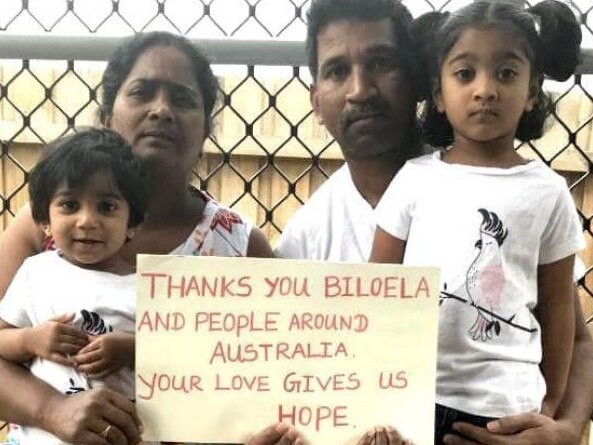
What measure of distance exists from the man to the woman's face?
14cm

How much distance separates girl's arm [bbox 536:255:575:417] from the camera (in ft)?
2.68

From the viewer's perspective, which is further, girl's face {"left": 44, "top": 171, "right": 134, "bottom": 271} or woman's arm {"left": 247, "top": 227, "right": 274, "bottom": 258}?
woman's arm {"left": 247, "top": 227, "right": 274, "bottom": 258}

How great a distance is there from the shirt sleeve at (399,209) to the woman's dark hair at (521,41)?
0.09m

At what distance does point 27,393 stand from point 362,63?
1.56ft

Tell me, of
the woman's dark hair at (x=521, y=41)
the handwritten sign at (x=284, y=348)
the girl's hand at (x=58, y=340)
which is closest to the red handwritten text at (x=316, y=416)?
the handwritten sign at (x=284, y=348)

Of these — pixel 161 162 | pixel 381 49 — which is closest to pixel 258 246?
pixel 161 162

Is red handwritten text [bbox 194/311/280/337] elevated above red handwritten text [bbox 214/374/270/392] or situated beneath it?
elevated above

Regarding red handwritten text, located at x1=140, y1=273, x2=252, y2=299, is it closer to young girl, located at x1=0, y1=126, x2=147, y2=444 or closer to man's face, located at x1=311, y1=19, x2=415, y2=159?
young girl, located at x1=0, y1=126, x2=147, y2=444

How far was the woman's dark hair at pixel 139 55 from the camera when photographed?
0.87 m

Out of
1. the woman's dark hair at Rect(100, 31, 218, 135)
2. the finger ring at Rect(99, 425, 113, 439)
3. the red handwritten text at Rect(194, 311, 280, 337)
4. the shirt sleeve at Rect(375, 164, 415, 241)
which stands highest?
the woman's dark hair at Rect(100, 31, 218, 135)

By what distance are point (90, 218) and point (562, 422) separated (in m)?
0.52

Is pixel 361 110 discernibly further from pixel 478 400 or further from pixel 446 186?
pixel 478 400

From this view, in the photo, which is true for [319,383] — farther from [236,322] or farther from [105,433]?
[105,433]

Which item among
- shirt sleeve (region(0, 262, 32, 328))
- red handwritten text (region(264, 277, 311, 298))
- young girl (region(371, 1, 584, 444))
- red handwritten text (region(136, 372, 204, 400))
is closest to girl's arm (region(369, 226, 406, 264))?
young girl (region(371, 1, 584, 444))
